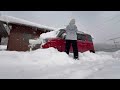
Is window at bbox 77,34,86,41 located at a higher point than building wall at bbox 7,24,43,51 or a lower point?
lower

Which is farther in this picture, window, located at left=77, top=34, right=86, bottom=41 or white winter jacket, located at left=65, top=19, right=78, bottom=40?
window, located at left=77, top=34, right=86, bottom=41

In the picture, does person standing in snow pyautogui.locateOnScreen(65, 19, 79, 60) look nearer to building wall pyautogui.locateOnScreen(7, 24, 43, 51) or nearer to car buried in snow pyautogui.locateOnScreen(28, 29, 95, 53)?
car buried in snow pyautogui.locateOnScreen(28, 29, 95, 53)

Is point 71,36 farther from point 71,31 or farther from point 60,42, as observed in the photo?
point 60,42

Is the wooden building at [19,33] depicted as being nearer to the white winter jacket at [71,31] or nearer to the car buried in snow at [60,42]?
the car buried in snow at [60,42]

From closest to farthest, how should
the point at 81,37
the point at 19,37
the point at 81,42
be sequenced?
the point at 81,42 → the point at 81,37 → the point at 19,37

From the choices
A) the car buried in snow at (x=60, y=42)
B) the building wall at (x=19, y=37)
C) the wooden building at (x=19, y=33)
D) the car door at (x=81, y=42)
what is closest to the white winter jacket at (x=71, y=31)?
the car buried in snow at (x=60, y=42)

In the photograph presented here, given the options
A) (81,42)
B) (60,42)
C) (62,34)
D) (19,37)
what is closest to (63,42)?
(60,42)

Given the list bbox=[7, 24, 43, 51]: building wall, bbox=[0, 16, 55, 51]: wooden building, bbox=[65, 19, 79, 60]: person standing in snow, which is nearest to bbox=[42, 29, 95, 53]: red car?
bbox=[65, 19, 79, 60]: person standing in snow

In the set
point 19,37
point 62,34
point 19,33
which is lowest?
point 62,34

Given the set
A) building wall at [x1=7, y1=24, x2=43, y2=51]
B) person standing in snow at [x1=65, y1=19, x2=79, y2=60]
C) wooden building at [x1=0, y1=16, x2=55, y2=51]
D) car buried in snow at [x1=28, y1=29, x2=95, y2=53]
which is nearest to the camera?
person standing in snow at [x1=65, y1=19, x2=79, y2=60]
